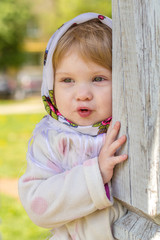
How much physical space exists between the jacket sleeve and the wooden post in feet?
0.39

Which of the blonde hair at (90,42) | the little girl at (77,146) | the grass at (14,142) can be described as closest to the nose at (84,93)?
the little girl at (77,146)

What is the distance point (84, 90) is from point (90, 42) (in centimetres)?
20

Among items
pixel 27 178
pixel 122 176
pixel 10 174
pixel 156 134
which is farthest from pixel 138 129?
pixel 10 174

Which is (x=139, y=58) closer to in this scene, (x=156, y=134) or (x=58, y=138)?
(x=156, y=134)

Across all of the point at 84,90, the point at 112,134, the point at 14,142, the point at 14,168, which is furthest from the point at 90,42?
the point at 14,142

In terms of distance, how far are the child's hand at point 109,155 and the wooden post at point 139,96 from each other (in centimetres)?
3

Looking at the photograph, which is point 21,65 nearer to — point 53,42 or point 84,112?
point 53,42

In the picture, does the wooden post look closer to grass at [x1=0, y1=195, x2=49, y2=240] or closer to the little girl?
the little girl

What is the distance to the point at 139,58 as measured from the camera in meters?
1.24

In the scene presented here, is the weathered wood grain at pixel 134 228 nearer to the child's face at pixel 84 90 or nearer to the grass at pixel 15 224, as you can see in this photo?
the child's face at pixel 84 90

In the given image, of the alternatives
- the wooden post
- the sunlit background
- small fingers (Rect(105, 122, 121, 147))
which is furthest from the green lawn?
the wooden post

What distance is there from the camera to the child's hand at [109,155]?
1402 millimetres

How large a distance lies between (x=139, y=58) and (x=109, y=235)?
0.68m

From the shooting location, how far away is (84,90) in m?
1.58
